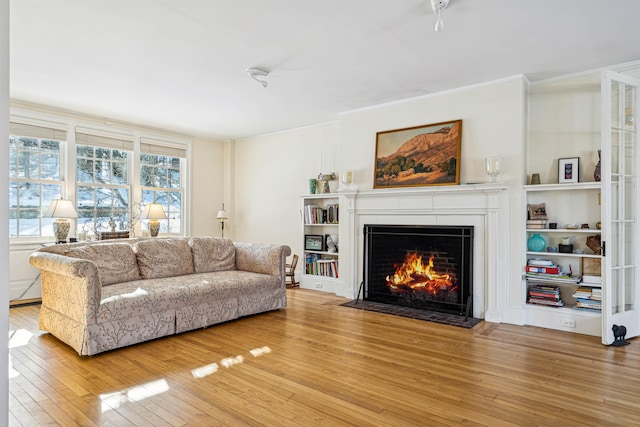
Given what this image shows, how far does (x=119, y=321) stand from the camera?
327cm

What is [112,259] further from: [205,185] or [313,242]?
[205,185]

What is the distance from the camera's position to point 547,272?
390cm

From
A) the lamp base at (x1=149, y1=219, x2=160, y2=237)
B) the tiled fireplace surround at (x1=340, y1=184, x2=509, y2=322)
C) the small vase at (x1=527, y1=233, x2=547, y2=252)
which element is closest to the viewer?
Answer: the small vase at (x1=527, y1=233, x2=547, y2=252)

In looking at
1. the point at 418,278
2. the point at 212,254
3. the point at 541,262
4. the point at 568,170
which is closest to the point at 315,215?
the point at 212,254

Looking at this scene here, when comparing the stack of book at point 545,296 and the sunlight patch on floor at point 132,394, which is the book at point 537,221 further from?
the sunlight patch on floor at point 132,394

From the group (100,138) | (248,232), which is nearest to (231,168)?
(248,232)

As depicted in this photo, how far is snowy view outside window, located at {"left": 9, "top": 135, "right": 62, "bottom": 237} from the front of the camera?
201 inches

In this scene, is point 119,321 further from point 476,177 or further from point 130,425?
point 476,177

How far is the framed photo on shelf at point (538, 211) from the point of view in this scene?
403cm

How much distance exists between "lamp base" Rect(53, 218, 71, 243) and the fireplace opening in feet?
12.6

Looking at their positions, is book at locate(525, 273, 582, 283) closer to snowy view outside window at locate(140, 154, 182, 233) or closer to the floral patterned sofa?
the floral patterned sofa

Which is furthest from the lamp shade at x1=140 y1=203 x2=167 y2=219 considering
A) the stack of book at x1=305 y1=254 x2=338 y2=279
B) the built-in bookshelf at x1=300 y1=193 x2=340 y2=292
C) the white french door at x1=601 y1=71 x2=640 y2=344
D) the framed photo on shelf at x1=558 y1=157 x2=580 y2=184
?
the white french door at x1=601 y1=71 x2=640 y2=344

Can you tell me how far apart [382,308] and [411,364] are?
1.73 metres

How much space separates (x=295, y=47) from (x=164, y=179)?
415cm
